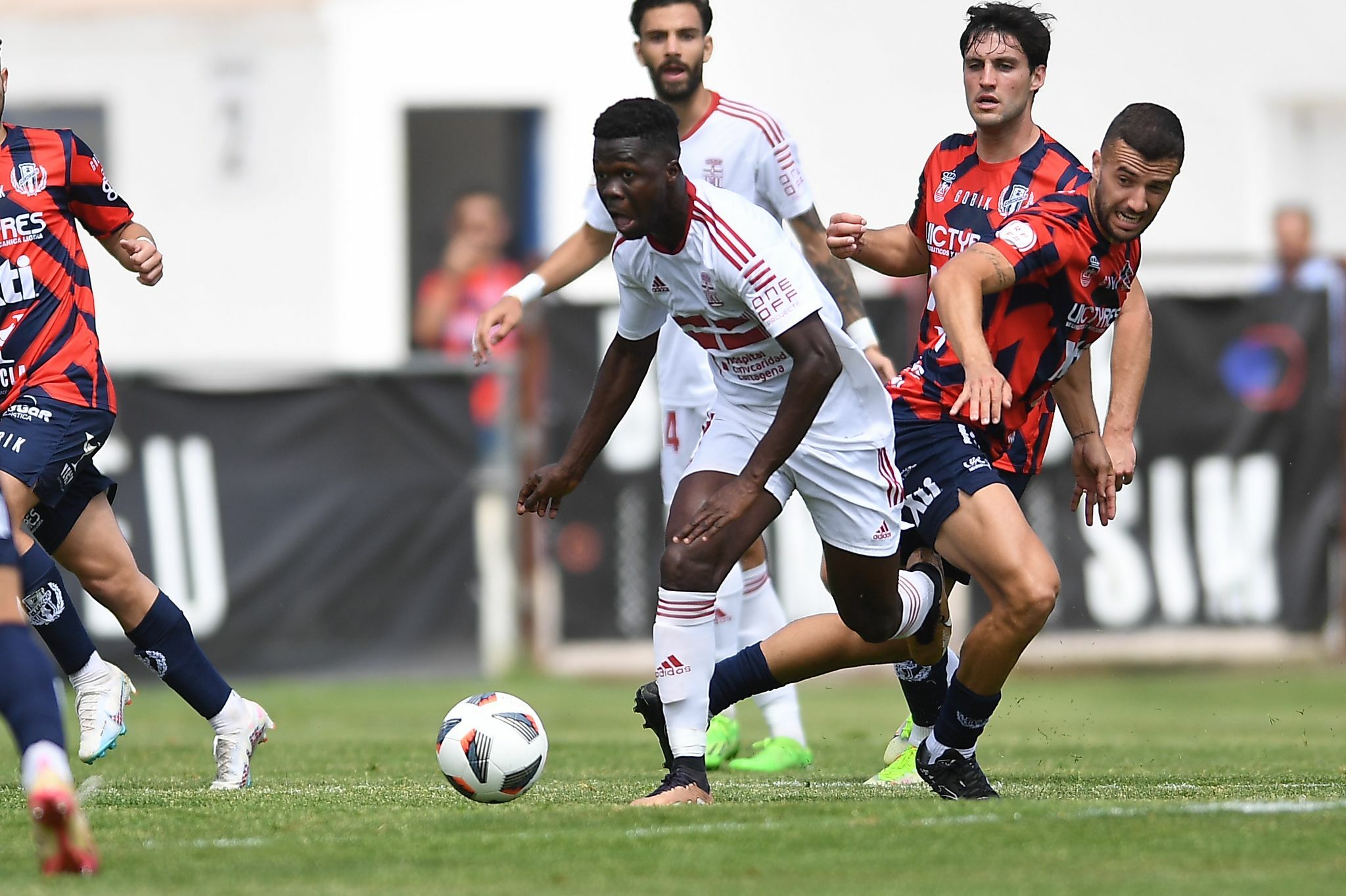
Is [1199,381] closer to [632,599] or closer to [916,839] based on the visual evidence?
[632,599]

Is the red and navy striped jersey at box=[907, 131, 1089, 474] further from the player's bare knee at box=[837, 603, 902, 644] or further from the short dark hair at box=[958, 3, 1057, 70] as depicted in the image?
the player's bare knee at box=[837, 603, 902, 644]

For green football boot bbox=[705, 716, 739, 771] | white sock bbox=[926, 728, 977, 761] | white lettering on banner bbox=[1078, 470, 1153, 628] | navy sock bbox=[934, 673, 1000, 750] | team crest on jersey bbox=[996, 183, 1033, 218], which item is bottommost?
white lettering on banner bbox=[1078, 470, 1153, 628]

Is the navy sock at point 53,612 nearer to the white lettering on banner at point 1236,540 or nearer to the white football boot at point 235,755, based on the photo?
the white football boot at point 235,755

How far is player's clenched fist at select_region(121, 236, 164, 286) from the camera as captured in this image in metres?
6.99

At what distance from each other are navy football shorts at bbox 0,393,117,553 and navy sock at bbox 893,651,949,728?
293 centimetres

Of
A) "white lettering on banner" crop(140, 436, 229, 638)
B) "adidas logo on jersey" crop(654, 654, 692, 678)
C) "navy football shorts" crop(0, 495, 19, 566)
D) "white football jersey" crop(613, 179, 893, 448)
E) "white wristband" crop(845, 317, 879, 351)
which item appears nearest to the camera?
"navy football shorts" crop(0, 495, 19, 566)

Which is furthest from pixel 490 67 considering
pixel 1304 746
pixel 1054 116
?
pixel 1304 746

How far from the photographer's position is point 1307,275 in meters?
13.7

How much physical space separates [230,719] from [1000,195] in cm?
319

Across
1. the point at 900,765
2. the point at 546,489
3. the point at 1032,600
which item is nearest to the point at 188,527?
the point at 546,489

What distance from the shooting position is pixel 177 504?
502 inches

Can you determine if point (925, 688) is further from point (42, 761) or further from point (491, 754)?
point (42, 761)

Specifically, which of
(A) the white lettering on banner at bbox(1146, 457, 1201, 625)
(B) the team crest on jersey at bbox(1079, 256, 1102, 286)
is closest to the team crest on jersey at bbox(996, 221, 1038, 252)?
(B) the team crest on jersey at bbox(1079, 256, 1102, 286)

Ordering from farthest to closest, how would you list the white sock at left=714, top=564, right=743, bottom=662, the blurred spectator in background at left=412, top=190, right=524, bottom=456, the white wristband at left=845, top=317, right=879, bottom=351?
the blurred spectator in background at left=412, top=190, right=524, bottom=456 → the white sock at left=714, top=564, right=743, bottom=662 → the white wristband at left=845, top=317, right=879, bottom=351
